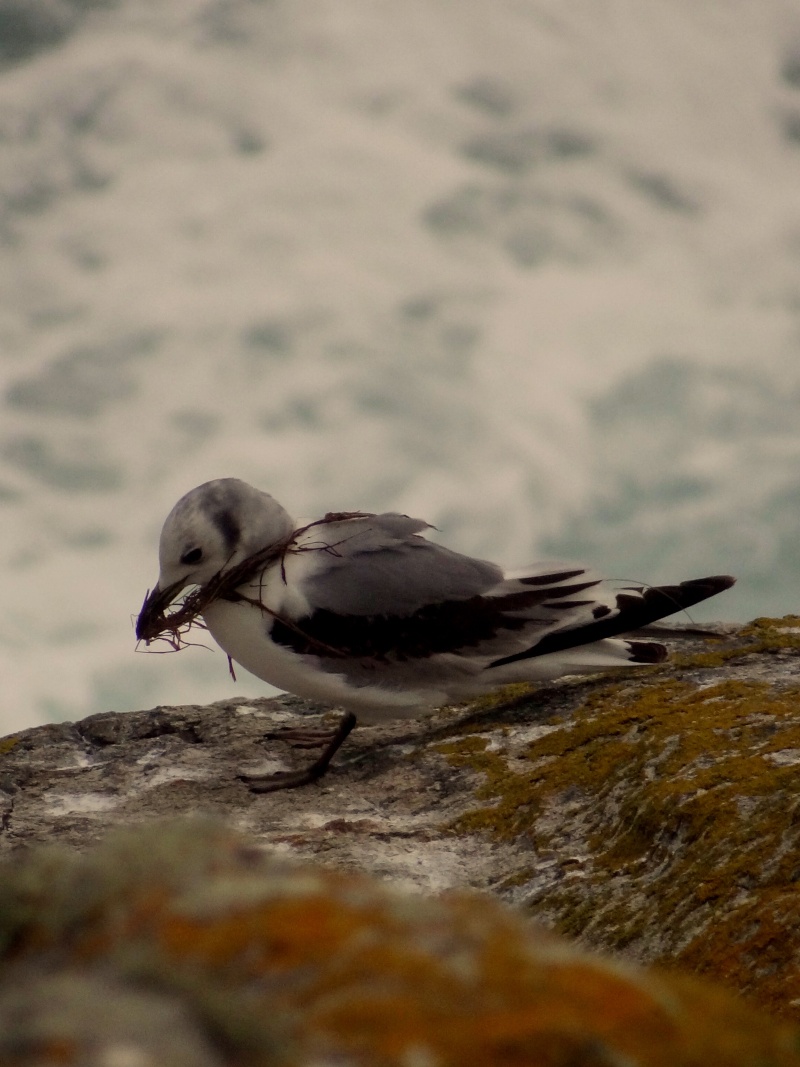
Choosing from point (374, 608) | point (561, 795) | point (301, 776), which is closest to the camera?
point (561, 795)

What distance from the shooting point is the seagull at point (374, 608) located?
579cm

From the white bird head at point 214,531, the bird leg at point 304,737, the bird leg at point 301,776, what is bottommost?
the bird leg at point 301,776

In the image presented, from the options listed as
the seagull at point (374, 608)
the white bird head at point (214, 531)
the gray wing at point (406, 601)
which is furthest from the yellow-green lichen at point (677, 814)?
the white bird head at point (214, 531)

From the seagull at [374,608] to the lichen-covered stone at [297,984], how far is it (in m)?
3.84

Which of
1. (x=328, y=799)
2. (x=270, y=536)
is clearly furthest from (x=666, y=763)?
(x=270, y=536)

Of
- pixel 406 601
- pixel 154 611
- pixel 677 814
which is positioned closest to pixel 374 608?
pixel 406 601

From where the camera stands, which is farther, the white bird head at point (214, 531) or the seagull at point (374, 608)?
the white bird head at point (214, 531)

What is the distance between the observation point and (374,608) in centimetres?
578

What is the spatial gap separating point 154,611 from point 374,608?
3.80ft

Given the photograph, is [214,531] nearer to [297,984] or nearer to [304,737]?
[304,737]

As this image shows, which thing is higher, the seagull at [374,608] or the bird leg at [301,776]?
the seagull at [374,608]

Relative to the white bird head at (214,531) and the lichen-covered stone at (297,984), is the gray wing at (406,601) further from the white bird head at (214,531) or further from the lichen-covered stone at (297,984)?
the lichen-covered stone at (297,984)

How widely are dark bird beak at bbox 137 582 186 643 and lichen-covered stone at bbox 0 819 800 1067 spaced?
424cm

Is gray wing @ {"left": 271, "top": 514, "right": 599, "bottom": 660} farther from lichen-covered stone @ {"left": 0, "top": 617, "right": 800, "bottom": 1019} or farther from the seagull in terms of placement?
lichen-covered stone @ {"left": 0, "top": 617, "right": 800, "bottom": 1019}
